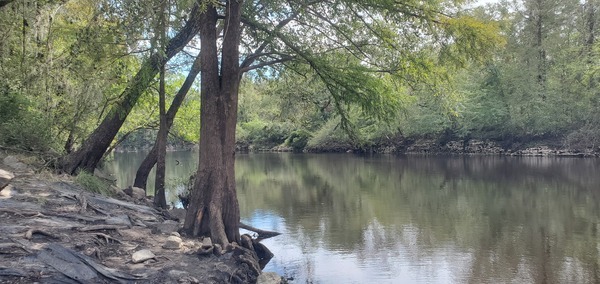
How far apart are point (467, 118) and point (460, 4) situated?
118 ft

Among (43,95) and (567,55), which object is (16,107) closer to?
(43,95)

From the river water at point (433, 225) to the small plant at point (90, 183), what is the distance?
444 cm

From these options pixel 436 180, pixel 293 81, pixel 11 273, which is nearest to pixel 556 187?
pixel 436 180

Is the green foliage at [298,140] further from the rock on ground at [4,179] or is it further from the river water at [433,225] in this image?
the rock on ground at [4,179]

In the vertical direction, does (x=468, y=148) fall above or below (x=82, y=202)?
above

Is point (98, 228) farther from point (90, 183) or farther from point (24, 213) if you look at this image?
point (90, 183)

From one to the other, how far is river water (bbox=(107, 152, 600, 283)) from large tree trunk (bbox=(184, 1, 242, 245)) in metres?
2.03

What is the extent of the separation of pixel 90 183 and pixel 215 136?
13.1 ft

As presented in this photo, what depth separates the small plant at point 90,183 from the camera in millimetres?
11337

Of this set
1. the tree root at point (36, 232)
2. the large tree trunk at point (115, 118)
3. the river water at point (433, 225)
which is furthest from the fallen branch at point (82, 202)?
the river water at point (433, 225)

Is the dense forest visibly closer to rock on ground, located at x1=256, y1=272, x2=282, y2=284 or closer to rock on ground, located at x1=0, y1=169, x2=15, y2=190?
rock on ground, located at x1=0, y1=169, x2=15, y2=190

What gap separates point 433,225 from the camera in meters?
15.4

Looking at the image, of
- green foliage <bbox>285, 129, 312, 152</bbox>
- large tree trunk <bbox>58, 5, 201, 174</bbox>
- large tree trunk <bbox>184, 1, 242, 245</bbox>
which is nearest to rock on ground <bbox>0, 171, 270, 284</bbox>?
large tree trunk <bbox>184, 1, 242, 245</bbox>

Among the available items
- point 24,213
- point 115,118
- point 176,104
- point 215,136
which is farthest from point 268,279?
point 176,104
